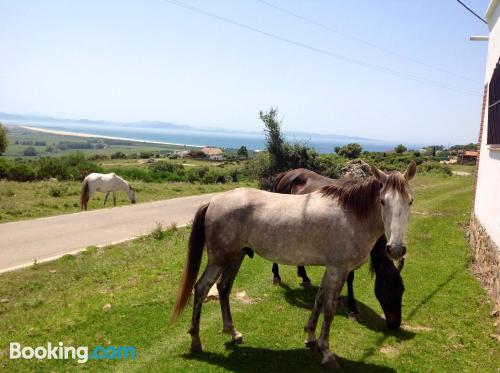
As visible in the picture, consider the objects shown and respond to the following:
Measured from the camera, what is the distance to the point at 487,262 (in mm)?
9344

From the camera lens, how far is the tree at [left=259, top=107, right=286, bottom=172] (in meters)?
29.3

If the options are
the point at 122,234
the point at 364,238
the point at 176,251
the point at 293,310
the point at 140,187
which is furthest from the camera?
the point at 140,187

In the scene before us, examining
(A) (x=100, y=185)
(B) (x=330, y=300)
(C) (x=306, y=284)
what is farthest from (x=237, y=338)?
(A) (x=100, y=185)

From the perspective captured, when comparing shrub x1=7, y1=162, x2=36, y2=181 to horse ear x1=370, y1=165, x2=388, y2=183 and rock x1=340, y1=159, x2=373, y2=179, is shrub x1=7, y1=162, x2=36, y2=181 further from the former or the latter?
horse ear x1=370, y1=165, x2=388, y2=183

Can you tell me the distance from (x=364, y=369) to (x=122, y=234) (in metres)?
12.0

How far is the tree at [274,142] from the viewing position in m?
29.3

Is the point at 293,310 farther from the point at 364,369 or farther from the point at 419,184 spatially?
the point at 419,184

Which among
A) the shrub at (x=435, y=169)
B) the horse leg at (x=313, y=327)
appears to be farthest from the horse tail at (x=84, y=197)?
the shrub at (x=435, y=169)

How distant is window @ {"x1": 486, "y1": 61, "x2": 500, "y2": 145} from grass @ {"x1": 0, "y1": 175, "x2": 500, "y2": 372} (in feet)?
11.3

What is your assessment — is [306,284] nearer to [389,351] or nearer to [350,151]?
[389,351]

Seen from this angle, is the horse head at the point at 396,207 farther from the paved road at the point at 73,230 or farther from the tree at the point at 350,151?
the tree at the point at 350,151

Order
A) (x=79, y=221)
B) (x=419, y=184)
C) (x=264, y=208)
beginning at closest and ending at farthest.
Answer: (x=264, y=208) → (x=79, y=221) → (x=419, y=184)

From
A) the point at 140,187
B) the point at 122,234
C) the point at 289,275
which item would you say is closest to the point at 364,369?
the point at 289,275

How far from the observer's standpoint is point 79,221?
710 inches
